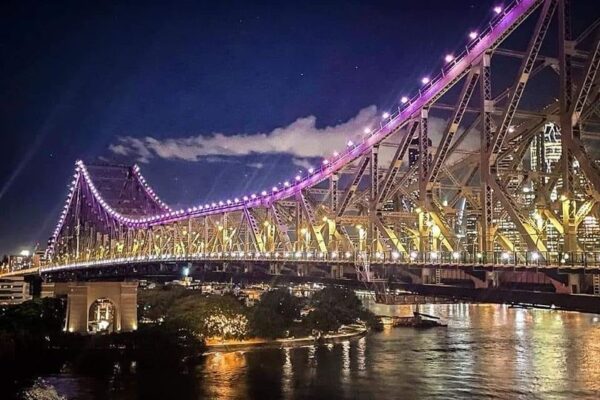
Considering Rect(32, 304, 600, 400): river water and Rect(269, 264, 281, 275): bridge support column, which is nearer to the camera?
Rect(32, 304, 600, 400): river water

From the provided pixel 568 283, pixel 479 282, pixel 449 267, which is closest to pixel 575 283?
pixel 568 283

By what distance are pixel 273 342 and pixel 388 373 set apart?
16362 mm

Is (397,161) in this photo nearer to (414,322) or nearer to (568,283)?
(568,283)

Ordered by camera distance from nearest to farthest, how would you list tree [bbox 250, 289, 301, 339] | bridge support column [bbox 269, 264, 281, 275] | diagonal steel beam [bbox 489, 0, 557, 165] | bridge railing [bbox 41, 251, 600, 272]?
bridge railing [bbox 41, 251, 600, 272], diagonal steel beam [bbox 489, 0, 557, 165], bridge support column [bbox 269, 264, 281, 275], tree [bbox 250, 289, 301, 339]

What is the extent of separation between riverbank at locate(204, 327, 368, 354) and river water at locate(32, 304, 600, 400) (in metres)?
1.54

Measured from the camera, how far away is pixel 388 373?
137 feet

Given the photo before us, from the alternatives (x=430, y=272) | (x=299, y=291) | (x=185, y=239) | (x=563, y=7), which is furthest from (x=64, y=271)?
(x=563, y=7)

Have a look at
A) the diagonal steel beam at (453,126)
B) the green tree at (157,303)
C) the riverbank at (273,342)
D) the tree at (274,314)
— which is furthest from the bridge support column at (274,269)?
the diagonal steel beam at (453,126)

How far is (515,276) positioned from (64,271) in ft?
305

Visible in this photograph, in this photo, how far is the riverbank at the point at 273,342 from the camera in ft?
176

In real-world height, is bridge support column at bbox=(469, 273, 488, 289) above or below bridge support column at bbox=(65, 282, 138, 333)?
above

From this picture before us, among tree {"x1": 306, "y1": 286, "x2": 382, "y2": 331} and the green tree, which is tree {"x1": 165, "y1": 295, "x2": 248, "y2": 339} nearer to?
the green tree

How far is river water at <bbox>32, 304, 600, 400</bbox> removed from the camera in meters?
36.8

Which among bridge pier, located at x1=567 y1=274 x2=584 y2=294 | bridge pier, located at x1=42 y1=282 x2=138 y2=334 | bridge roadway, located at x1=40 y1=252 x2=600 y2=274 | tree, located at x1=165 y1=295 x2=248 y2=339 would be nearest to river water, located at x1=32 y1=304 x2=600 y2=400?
tree, located at x1=165 y1=295 x2=248 y2=339
